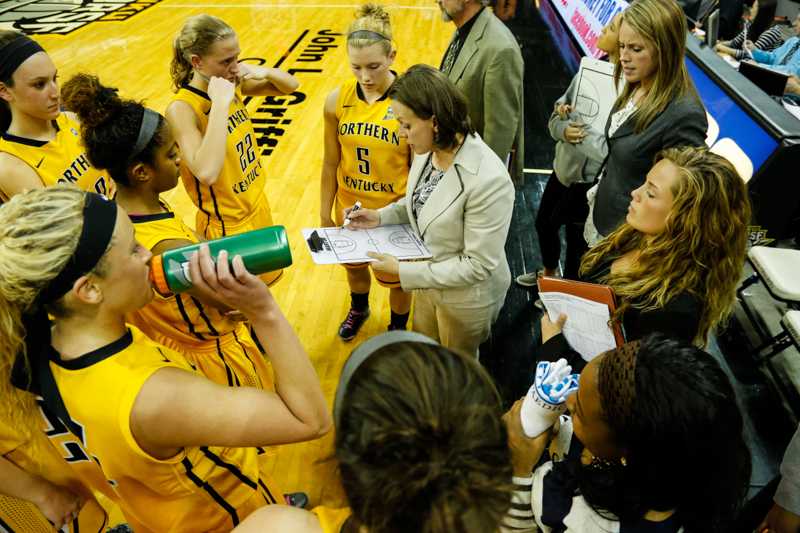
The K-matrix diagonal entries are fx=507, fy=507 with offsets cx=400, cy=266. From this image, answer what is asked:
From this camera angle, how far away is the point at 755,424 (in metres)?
2.58

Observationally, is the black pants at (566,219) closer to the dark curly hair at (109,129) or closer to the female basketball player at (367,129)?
the female basketball player at (367,129)

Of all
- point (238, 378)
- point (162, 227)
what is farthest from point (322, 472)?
point (162, 227)

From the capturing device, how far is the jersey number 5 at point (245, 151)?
2486 mm

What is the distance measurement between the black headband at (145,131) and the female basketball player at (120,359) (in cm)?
55

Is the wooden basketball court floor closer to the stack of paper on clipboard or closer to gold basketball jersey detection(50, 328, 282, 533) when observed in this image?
gold basketball jersey detection(50, 328, 282, 533)

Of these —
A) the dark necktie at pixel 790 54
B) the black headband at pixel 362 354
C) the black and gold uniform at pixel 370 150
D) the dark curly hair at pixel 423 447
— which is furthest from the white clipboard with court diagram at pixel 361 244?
the dark necktie at pixel 790 54

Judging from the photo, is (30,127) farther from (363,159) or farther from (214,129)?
(363,159)

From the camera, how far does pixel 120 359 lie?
3.73 feet

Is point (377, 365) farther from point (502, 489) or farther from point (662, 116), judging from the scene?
point (662, 116)

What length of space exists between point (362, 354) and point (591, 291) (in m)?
1.03

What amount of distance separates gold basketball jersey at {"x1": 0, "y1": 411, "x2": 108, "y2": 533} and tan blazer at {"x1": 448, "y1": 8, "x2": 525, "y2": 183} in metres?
2.37

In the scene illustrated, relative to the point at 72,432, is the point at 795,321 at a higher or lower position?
lower

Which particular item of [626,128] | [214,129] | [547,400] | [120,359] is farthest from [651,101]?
[120,359]

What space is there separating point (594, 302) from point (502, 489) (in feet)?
3.50
